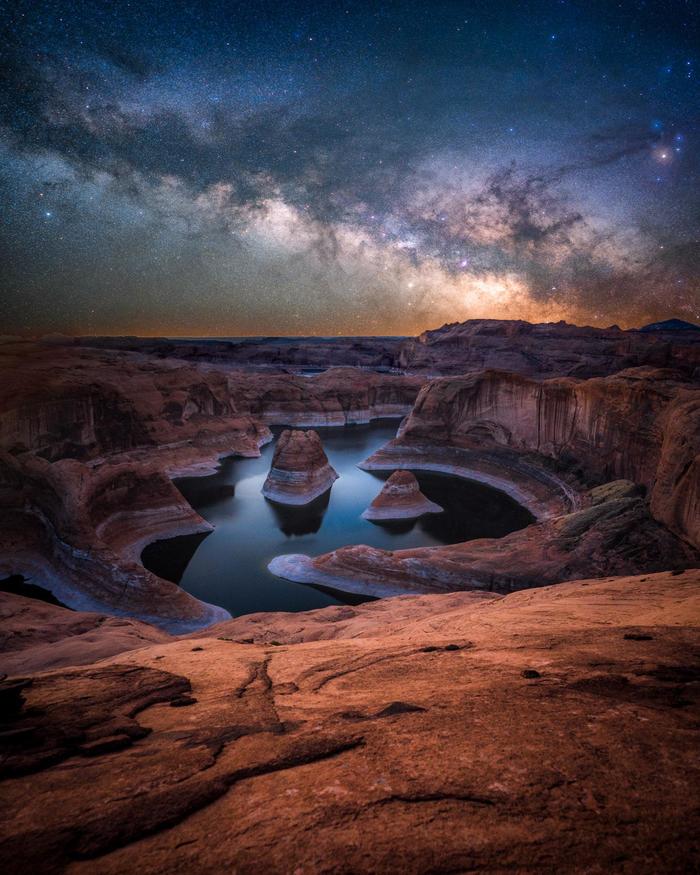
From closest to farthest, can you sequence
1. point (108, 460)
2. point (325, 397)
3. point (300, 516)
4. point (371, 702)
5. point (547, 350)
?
point (371, 702) < point (300, 516) < point (108, 460) < point (325, 397) < point (547, 350)

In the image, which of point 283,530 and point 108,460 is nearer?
point 283,530

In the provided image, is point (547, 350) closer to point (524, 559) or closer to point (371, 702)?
point (524, 559)

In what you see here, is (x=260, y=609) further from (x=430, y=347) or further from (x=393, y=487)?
(x=430, y=347)

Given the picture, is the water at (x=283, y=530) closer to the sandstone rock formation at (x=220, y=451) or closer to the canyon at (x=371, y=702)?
the canyon at (x=371, y=702)

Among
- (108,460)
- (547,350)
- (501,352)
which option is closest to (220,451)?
(108,460)

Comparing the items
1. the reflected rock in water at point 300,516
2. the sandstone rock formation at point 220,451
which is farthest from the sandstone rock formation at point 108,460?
the reflected rock in water at point 300,516

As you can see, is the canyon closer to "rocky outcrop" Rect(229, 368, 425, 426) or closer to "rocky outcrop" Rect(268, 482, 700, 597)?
"rocky outcrop" Rect(268, 482, 700, 597)
